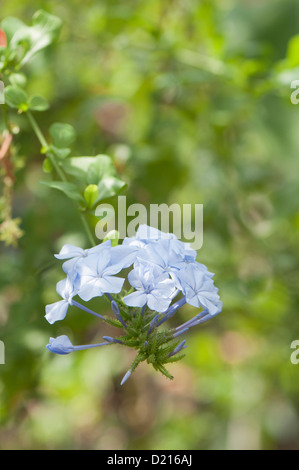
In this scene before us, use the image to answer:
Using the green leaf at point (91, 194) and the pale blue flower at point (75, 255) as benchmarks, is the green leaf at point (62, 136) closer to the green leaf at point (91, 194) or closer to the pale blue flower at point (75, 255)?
the green leaf at point (91, 194)

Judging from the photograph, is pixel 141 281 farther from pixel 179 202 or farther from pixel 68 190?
pixel 179 202

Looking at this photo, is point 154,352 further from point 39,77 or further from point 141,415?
point 141,415

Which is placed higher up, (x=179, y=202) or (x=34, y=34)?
(x=179, y=202)

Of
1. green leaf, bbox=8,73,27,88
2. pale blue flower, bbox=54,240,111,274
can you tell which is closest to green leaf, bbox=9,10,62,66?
green leaf, bbox=8,73,27,88

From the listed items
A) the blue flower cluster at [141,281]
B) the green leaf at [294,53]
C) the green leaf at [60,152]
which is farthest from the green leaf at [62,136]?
the green leaf at [294,53]

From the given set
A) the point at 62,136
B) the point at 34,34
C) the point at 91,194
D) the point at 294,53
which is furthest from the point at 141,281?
the point at 294,53

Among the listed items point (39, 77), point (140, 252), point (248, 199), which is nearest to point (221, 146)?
point (248, 199)
